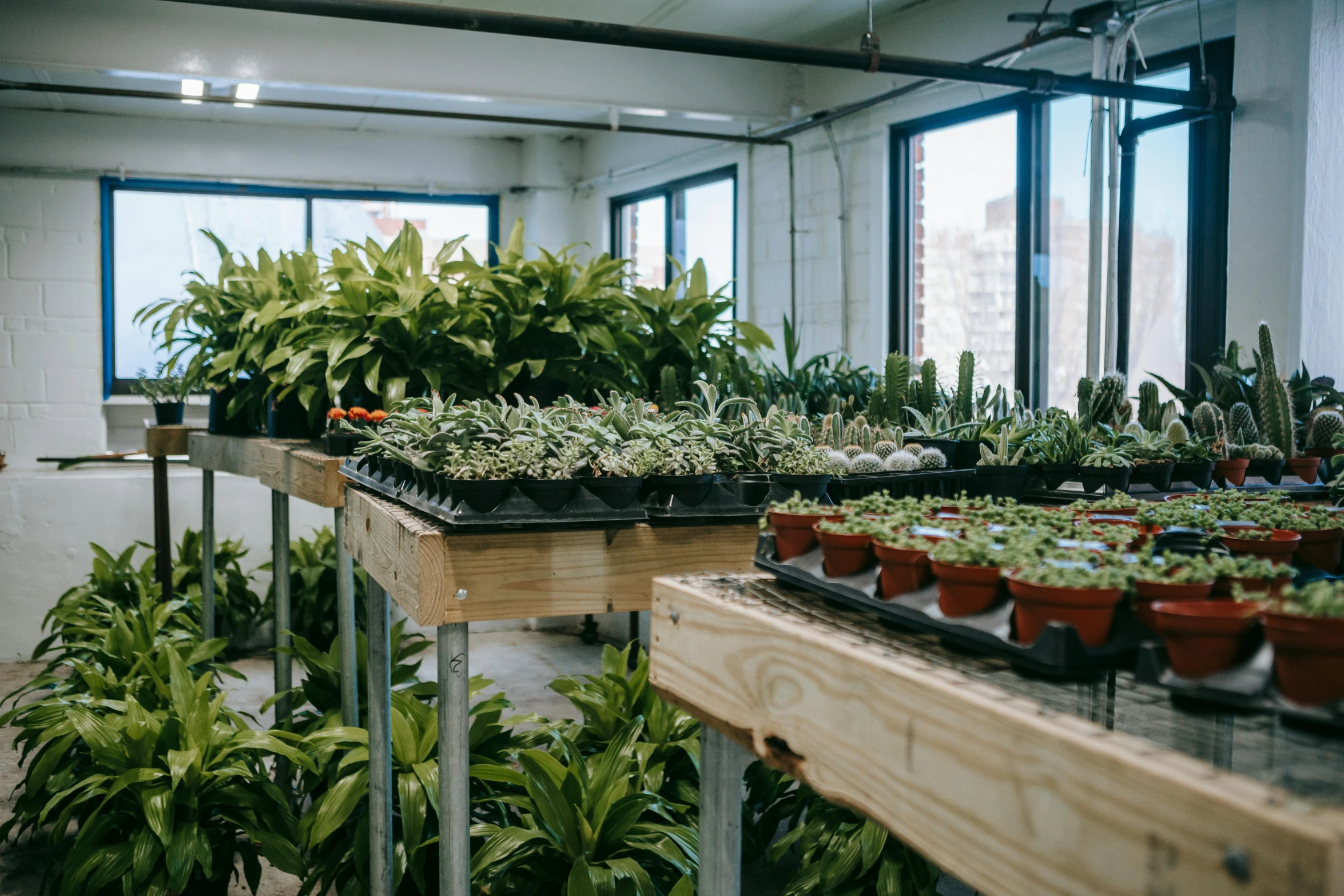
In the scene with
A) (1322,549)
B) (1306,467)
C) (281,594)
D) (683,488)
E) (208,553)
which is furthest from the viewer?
(208,553)

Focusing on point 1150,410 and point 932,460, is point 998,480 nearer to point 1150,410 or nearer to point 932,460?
point 932,460

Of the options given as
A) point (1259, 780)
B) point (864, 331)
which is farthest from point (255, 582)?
point (1259, 780)

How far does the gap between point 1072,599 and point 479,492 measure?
0.90 meters

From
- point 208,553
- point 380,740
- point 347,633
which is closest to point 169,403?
point 208,553

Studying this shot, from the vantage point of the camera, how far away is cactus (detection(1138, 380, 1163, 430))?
2.71m

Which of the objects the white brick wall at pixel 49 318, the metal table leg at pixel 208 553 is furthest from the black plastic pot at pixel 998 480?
the white brick wall at pixel 49 318

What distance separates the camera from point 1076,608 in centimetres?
72

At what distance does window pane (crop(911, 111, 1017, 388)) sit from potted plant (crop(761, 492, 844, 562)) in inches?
136

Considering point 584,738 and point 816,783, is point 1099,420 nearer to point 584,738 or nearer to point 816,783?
point 584,738

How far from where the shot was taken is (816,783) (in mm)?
839

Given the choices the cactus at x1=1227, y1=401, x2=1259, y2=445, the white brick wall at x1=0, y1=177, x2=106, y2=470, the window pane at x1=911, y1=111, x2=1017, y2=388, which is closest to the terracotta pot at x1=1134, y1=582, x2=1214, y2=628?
the cactus at x1=1227, y1=401, x2=1259, y2=445

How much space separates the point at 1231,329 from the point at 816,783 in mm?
3115

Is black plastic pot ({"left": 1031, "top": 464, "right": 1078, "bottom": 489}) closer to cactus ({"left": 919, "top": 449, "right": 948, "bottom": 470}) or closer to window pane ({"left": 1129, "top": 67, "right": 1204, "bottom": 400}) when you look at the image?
cactus ({"left": 919, "top": 449, "right": 948, "bottom": 470})

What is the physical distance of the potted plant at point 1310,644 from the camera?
582 millimetres
